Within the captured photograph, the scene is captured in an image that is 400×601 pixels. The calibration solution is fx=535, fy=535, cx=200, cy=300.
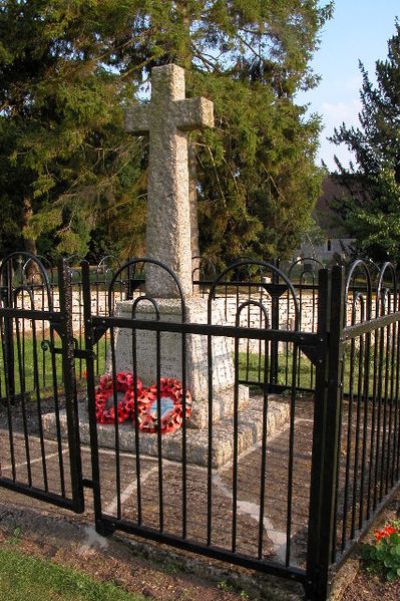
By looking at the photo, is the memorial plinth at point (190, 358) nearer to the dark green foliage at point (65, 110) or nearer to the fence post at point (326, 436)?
the fence post at point (326, 436)

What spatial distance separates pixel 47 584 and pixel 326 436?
1.47 metres

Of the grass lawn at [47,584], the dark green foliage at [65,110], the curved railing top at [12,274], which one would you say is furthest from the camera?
the dark green foliage at [65,110]

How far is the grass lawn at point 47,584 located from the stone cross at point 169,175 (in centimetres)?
252

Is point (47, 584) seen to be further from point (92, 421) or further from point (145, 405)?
point (145, 405)

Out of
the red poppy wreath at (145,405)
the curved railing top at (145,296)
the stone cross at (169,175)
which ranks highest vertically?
the stone cross at (169,175)

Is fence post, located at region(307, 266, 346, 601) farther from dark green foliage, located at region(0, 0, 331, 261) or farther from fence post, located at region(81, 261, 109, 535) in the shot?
dark green foliage, located at region(0, 0, 331, 261)

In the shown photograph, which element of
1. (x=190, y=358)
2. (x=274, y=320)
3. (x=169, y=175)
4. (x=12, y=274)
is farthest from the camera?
(x=274, y=320)

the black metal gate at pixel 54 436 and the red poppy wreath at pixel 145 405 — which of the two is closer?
the black metal gate at pixel 54 436

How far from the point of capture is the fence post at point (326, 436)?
2141 millimetres

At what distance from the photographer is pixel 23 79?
55.3 feet

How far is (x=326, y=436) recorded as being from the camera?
222cm

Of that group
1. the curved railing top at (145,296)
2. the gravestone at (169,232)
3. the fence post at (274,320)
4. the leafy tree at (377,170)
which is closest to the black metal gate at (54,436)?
the curved railing top at (145,296)

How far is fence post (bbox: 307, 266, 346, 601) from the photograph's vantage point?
2.14 meters

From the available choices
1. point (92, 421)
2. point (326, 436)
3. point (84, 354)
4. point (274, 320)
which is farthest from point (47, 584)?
point (274, 320)
